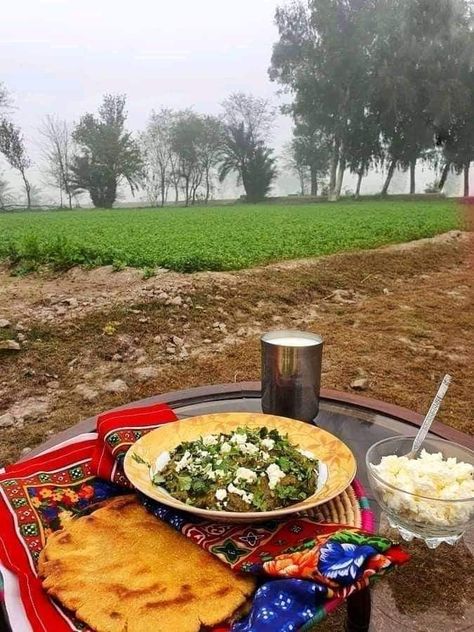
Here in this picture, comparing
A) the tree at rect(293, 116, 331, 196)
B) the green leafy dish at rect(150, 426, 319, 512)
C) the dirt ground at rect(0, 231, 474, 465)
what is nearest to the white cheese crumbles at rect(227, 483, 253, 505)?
the green leafy dish at rect(150, 426, 319, 512)

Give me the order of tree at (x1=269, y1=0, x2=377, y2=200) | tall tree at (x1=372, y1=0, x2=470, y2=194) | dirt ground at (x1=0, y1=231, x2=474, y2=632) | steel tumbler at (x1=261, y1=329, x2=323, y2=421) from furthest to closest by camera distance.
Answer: tree at (x1=269, y1=0, x2=377, y2=200) → tall tree at (x1=372, y1=0, x2=470, y2=194) → dirt ground at (x1=0, y1=231, x2=474, y2=632) → steel tumbler at (x1=261, y1=329, x2=323, y2=421)

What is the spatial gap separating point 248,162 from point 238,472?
31.9 metres

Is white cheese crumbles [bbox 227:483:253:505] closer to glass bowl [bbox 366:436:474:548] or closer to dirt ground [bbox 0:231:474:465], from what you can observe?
glass bowl [bbox 366:436:474:548]

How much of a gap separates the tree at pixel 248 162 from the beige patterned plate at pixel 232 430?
29.8 meters

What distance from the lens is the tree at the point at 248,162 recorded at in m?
30.1

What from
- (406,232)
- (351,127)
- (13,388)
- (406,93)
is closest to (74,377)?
(13,388)

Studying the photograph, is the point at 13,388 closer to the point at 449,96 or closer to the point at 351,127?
the point at 449,96

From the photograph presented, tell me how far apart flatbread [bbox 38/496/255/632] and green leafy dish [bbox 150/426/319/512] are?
6 centimetres

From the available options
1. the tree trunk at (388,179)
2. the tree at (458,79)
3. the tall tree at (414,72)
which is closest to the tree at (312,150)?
the tree trunk at (388,179)

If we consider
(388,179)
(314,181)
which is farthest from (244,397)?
(314,181)

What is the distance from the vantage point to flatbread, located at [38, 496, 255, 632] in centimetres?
54

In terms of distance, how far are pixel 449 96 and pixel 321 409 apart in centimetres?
2128

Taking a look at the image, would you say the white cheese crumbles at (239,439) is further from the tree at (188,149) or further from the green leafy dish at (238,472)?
the tree at (188,149)

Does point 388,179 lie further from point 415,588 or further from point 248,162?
point 415,588
